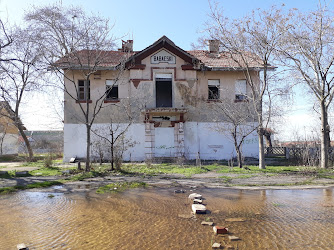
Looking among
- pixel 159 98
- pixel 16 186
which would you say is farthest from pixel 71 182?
pixel 159 98

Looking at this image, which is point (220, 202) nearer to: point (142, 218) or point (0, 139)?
point (142, 218)

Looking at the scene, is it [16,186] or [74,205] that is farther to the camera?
[16,186]

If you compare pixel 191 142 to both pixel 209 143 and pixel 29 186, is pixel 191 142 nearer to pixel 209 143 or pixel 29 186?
pixel 209 143

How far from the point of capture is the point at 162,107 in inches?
783

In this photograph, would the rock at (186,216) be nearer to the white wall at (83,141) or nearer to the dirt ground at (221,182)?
the dirt ground at (221,182)

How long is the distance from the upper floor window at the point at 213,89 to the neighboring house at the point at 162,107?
0.26ft

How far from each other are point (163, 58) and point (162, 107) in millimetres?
3760

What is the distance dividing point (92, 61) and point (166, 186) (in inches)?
359

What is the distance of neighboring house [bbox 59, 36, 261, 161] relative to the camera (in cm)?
2000

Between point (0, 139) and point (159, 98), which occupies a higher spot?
point (159, 98)

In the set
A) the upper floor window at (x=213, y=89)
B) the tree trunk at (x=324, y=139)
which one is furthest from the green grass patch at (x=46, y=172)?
the tree trunk at (x=324, y=139)

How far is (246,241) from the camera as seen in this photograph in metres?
4.43

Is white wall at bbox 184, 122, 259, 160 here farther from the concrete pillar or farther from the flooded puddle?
the flooded puddle

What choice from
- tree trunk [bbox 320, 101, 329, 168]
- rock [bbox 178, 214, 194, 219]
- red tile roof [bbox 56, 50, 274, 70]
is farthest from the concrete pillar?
rock [bbox 178, 214, 194, 219]
